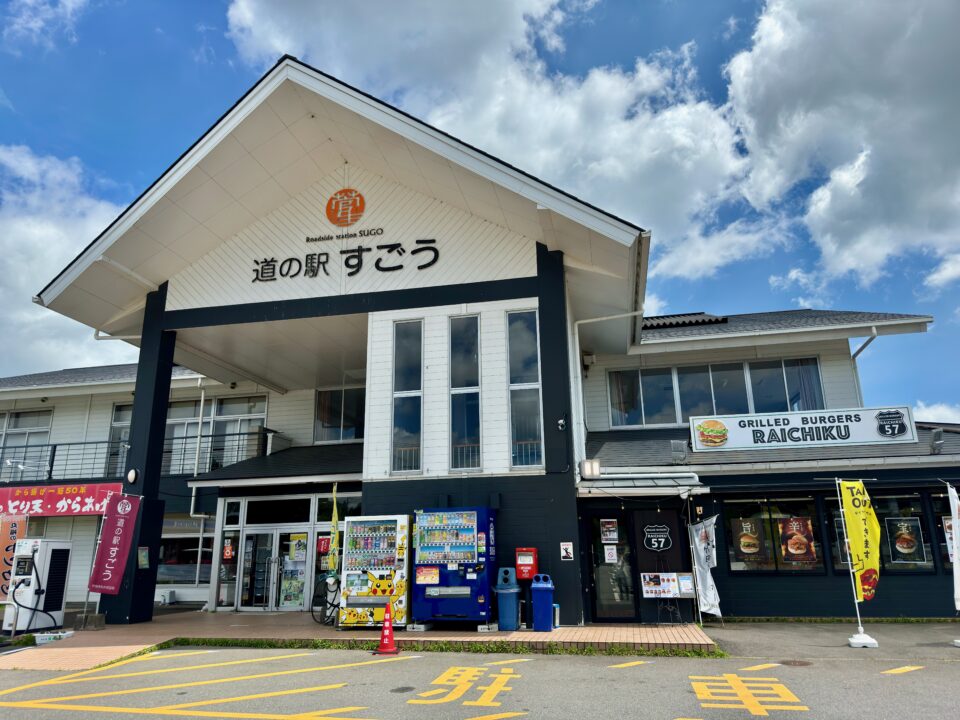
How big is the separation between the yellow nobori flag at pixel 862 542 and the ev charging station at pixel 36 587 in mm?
14067

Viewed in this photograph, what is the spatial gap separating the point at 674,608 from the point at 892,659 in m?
3.54

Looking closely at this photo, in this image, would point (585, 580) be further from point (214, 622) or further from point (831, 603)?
point (214, 622)

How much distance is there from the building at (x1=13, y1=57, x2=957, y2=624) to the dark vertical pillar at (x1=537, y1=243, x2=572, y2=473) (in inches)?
1.4

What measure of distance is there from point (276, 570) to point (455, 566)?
5849 mm

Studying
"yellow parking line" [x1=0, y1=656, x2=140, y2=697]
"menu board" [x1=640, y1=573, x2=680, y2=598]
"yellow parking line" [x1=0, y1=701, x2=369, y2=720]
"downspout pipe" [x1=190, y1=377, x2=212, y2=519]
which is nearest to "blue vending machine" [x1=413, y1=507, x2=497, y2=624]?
"menu board" [x1=640, y1=573, x2=680, y2=598]

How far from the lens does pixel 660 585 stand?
1161 cm

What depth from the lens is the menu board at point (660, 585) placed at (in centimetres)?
1155

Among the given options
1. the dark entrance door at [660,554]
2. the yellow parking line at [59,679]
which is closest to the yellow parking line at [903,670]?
the dark entrance door at [660,554]

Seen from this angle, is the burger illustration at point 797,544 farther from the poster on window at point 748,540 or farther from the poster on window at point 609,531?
the poster on window at point 609,531

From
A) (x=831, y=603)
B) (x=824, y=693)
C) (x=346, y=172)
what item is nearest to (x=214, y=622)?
(x=346, y=172)

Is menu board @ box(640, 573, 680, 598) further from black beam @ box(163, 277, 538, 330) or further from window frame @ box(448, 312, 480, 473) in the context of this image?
black beam @ box(163, 277, 538, 330)

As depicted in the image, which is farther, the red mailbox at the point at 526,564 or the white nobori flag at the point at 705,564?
the white nobori flag at the point at 705,564

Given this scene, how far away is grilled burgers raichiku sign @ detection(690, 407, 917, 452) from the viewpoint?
12828 millimetres

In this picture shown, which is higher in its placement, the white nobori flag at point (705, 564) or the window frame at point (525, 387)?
the window frame at point (525, 387)
